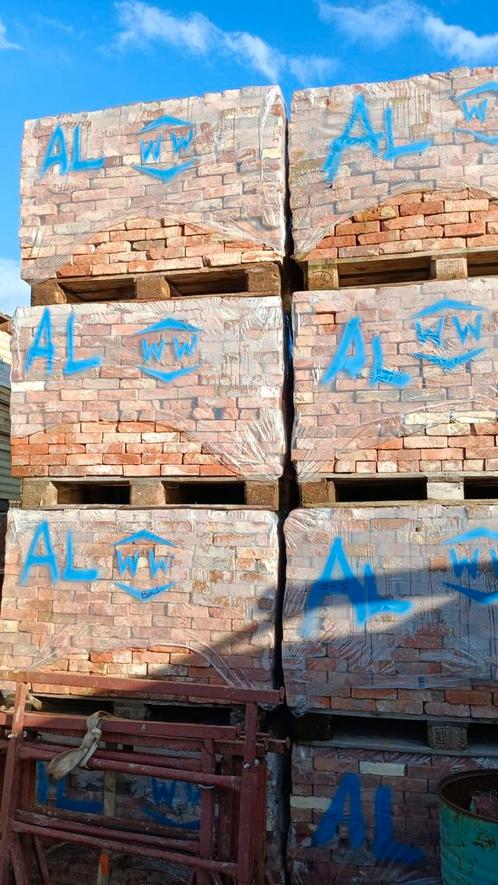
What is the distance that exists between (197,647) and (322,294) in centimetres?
210

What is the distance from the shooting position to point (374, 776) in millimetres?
3445

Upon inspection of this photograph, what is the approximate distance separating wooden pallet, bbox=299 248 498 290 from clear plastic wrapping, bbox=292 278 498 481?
0.11 m

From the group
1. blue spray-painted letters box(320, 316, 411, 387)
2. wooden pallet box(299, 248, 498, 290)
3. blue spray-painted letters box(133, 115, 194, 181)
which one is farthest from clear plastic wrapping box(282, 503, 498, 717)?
blue spray-painted letters box(133, 115, 194, 181)

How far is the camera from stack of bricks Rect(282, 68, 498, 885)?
11.2ft

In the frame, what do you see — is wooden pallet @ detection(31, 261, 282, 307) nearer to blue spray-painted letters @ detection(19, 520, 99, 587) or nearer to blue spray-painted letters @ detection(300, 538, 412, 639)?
blue spray-painted letters @ detection(19, 520, 99, 587)

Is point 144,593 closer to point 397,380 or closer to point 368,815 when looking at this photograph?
point 368,815

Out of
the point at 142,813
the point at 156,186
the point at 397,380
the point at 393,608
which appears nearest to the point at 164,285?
the point at 156,186

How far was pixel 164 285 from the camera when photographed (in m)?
4.00

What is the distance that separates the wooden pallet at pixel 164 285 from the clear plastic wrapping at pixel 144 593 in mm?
1319

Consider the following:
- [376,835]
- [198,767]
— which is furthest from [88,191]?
[376,835]

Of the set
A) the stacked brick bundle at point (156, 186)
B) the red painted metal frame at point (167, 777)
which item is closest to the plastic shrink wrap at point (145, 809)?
the red painted metal frame at point (167, 777)

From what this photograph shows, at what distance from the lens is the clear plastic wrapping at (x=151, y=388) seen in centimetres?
374

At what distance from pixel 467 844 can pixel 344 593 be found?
1.23 meters

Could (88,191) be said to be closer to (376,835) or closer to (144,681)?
(144,681)
